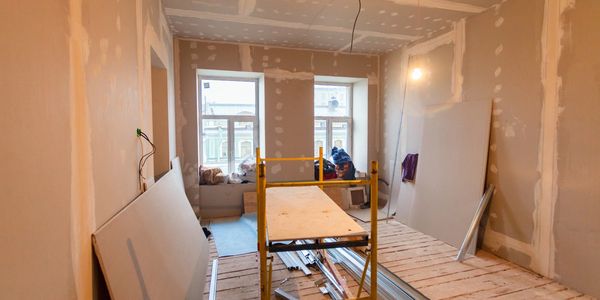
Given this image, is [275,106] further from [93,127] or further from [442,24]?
[93,127]

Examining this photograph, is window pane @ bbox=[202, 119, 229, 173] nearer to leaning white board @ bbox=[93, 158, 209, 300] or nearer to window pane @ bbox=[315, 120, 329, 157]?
window pane @ bbox=[315, 120, 329, 157]

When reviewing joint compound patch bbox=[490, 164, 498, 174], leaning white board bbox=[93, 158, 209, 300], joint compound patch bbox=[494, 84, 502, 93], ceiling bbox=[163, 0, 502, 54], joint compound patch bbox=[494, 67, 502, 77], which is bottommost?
leaning white board bbox=[93, 158, 209, 300]

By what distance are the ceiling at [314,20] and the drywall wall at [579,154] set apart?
0.93m

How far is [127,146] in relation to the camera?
1734 mm

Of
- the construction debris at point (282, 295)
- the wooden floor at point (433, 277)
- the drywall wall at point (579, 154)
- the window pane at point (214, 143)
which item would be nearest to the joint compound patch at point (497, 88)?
the drywall wall at point (579, 154)

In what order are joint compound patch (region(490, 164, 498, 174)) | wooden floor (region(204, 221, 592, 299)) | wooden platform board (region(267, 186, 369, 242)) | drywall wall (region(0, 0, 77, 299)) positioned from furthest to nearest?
joint compound patch (region(490, 164, 498, 174)) < wooden floor (region(204, 221, 592, 299)) < wooden platform board (region(267, 186, 369, 242)) < drywall wall (region(0, 0, 77, 299))

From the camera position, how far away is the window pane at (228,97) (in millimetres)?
4625

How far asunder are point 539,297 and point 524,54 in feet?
6.99

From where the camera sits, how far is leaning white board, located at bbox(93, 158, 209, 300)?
1.28m

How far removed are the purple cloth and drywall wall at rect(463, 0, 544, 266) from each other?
3.45 ft

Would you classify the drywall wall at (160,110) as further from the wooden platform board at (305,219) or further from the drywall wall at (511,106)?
the drywall wall at (511,106)

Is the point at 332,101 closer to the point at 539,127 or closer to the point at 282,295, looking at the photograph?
the point at 539,127

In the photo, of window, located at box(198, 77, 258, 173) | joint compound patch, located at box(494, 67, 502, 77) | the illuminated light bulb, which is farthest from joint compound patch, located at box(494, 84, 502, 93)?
window, located at box(198, 77, 258, 173)

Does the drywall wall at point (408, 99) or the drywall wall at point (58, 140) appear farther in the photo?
the drywall wall at point (408, 99)
